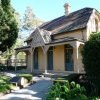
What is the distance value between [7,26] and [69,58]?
808 cm

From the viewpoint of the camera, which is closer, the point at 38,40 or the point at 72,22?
the point at 38,40

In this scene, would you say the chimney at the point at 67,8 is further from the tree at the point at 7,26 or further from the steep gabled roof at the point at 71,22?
the tree at the point at 7,26

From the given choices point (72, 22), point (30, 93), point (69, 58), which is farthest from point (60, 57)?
point (30, 93)

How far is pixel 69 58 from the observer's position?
2789cm

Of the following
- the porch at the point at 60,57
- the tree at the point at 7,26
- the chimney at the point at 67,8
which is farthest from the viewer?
the chimney at the point at 67,8

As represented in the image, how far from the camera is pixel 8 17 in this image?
29.6 metres

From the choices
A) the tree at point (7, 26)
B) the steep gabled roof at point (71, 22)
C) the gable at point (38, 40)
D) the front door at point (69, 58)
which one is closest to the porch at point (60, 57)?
the front door at point (69, 58)

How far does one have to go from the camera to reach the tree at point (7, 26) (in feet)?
93.8

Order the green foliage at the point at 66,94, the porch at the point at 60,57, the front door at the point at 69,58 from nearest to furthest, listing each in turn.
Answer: the green foliage at the point at 66,94 < the porch at the point at 60,57 < the front door at the point at 69,58

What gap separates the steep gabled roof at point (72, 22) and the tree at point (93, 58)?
11.1 meters

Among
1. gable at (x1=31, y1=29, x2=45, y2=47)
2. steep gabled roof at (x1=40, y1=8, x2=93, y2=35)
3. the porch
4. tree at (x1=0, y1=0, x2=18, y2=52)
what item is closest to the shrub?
the porch

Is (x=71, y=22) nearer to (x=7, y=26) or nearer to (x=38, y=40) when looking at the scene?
(x=38, y=40)

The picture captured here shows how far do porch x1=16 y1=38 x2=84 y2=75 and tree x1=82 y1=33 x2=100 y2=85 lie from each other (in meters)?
8.53

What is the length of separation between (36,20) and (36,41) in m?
31.7
